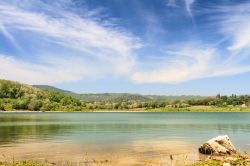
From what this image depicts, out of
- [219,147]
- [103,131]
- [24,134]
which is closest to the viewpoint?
[219,147]

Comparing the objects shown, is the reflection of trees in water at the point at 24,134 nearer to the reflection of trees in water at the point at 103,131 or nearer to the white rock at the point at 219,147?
the reflection of trees in water at the point at 103,131

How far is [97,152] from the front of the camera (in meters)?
52.4

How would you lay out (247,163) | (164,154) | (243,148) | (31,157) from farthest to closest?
(243,148) < (164,154) < (31,157) < (247,163)

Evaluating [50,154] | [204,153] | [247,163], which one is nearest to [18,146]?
[50,154]

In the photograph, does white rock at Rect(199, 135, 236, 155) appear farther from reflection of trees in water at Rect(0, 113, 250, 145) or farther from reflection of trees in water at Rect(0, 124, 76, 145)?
reflection of trees in water at Rect(0, 124, 76, 145)

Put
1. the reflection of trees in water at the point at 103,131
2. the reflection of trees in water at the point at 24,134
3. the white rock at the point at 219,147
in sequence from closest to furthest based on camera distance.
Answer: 1. the white rock at the point at 219,147
2. the reflection of trees in water at the point at 24,134
3. the reflection of trees in water at the point at 103,131

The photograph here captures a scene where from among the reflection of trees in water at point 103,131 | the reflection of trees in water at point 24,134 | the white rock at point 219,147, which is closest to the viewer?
the white rock at point 219,147

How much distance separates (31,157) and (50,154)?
314 centimetres

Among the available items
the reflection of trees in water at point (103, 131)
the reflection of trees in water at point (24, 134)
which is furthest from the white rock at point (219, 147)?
the reflection of trees in water at point (24, 134)

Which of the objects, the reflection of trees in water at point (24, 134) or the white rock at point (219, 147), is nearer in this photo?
the white rock at point (219, 147)

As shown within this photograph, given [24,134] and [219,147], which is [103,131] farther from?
[219,147]

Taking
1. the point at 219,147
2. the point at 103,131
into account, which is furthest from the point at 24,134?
the point at 219,147

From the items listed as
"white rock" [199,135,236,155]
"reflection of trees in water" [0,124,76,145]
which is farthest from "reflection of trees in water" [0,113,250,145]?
"white rock" [199,135,236,155]

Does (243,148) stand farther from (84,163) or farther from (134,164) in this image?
(84,163)
